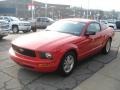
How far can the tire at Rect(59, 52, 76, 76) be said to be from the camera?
539 centimetres

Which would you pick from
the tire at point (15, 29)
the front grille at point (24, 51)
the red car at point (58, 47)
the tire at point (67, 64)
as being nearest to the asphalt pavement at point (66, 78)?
the tire at point (67, 64)

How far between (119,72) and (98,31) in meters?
1.85

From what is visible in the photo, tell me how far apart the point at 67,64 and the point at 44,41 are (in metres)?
0.86

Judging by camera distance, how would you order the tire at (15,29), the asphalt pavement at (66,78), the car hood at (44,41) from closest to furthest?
the asphalt pavement at (66,78) < the car hood at (44,41) < the tire at (15,29)

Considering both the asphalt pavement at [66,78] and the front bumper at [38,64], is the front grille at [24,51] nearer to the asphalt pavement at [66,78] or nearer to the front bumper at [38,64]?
the front bumper at [38,64]

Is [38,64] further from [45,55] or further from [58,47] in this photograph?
[58,47]

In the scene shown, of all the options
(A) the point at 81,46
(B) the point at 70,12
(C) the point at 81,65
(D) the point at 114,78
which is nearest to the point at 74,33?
(A) the point at 81,46

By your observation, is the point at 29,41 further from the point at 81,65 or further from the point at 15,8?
the point at 15,8

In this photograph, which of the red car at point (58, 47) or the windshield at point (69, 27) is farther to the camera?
the windshield at point (69, 27)

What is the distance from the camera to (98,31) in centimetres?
747

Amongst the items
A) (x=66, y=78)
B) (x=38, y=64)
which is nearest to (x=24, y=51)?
(x=38, y=64)

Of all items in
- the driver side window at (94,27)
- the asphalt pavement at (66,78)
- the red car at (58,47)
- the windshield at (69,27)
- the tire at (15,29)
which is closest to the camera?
the asphalt pavement at (66,78)

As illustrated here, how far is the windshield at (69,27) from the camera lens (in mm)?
6445

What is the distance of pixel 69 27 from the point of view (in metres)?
6.64
